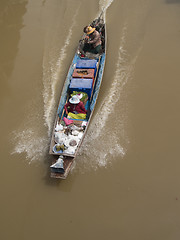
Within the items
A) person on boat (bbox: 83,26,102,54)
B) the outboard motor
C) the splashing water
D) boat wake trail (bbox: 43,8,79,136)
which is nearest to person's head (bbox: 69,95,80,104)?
boat wake trail (bbox: 43,8,79,136)

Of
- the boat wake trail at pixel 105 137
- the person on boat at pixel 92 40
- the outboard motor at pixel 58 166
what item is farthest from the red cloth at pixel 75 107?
the person on boat at pixel 92 40

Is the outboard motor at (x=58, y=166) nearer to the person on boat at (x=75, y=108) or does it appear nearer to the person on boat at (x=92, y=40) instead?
the person on boat at (x=75, y=108)

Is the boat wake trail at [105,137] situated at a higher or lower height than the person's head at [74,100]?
lower

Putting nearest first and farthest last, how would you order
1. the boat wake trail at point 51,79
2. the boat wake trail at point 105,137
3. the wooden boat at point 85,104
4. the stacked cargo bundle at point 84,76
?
the wooden boat at point 85,104, the boat wake trail at point 105,137, the stacked cargo bundle at point 84,76, the boat wake trail at point 51,79

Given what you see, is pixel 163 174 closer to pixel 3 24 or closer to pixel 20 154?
pixel 20 154

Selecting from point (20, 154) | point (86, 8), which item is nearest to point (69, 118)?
point (20, 154)

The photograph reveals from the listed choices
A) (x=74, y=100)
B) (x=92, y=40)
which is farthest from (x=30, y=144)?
(x=92, y=40)

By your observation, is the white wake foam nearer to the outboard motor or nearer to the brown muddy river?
the brown muddy river
